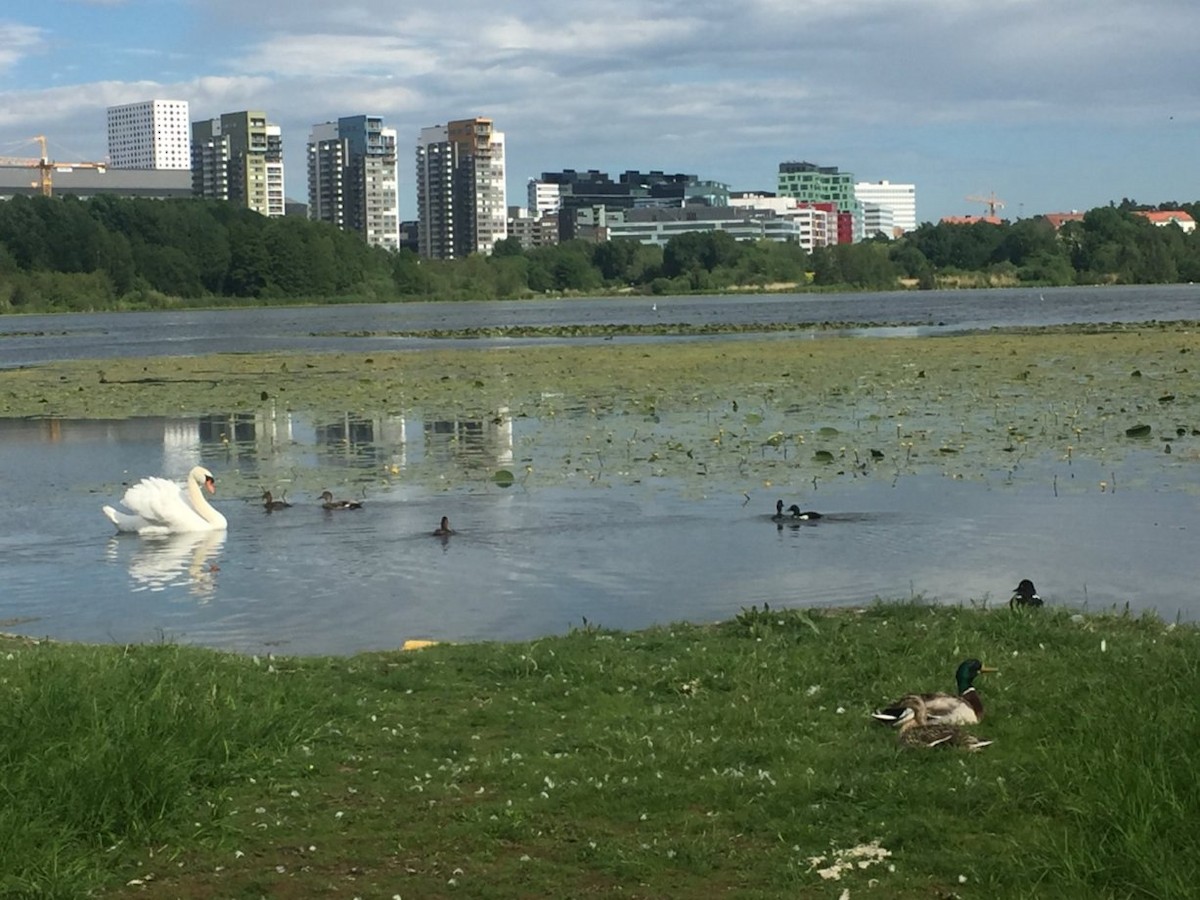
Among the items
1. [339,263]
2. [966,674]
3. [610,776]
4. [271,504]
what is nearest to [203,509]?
[271,504]

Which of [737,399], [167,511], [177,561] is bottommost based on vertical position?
[177,561]

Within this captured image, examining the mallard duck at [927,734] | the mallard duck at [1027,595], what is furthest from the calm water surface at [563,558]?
the mallard duck at [927,734]

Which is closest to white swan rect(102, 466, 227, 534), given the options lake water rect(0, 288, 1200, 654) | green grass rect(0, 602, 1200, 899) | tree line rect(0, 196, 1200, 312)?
lake water rect(0, 288, 1200, 654)

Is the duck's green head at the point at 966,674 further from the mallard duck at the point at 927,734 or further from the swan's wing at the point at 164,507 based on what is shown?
the swan's wing at the point at 164,507

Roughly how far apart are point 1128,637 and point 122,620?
27.7 ft

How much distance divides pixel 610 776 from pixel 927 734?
1.51m

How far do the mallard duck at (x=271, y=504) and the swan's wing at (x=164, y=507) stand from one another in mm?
1356

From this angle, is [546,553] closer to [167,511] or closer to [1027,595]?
[167,511]

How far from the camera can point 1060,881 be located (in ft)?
19.4

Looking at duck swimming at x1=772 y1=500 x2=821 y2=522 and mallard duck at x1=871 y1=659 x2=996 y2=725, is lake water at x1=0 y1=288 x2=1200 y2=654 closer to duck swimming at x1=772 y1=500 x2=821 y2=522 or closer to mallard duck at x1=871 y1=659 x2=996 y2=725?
duck swimming at x1=772 y1=500 x2=821 y2=522

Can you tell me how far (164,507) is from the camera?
60.1 feet

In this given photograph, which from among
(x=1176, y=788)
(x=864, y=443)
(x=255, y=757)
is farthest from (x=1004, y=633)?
(x=864, y=443)

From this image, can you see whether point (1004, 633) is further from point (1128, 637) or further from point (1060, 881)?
point (1060, 881)

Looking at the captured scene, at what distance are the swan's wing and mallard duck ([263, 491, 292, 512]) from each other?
136 centimetres
